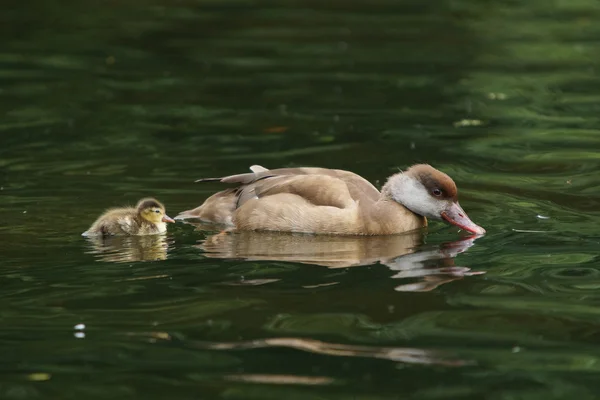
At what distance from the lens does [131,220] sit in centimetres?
1015

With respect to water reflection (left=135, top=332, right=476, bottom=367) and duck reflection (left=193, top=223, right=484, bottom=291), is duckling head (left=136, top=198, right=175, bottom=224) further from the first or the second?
water reflection (left=135, top=332, right=476, bottom=367)

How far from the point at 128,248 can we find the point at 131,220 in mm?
391

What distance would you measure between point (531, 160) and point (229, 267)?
188 inches

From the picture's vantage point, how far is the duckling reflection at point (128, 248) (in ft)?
30.9

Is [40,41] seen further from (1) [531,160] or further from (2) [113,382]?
(2) [113,382]

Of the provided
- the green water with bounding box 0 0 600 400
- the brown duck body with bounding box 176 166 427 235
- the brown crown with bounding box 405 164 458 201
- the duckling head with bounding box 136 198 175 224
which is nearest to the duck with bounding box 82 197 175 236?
the duckling head with bounding box 136 198 175 224

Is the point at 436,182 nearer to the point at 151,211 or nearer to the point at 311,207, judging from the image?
the point at 311,207

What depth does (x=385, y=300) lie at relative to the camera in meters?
8.16

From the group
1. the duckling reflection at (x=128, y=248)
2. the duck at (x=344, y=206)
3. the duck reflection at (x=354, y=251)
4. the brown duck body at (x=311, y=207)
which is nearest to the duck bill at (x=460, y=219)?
the duck at (x=344, y=206)

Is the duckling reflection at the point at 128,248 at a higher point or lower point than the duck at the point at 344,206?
lower

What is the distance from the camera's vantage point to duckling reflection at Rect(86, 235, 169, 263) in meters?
9.41

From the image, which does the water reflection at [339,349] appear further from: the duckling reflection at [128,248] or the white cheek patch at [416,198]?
the white cheek patch at [416,198]

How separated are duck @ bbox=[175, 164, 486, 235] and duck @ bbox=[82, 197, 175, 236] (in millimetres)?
570

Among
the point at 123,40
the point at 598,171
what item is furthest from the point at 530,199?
the point at 123,40
